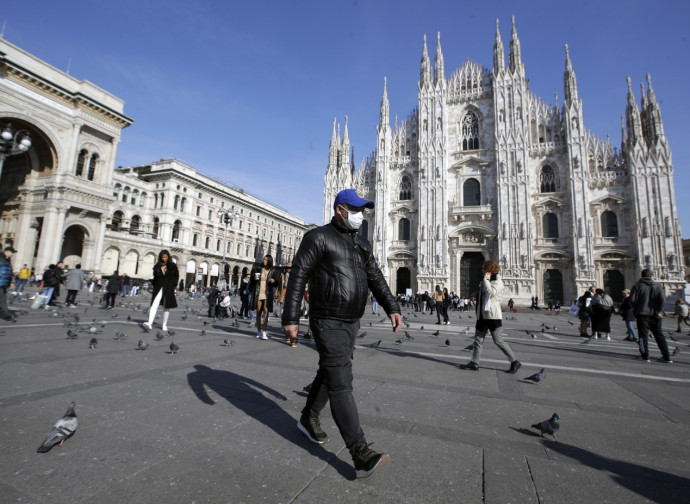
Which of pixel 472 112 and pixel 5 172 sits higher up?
pixel 472 112

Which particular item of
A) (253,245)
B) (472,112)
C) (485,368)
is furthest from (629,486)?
(253,245)

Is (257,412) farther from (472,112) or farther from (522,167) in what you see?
(472,112)

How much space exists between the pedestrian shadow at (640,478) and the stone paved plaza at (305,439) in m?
0.01

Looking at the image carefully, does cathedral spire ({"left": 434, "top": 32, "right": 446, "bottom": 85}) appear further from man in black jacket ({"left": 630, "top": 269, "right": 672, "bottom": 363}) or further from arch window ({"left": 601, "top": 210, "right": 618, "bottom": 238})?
man in black jacket ({"left": 630, "top": 269, "right": 672, "bottom": 363})

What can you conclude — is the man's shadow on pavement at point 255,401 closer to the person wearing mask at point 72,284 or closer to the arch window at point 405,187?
the person wearing mask at point 72,284

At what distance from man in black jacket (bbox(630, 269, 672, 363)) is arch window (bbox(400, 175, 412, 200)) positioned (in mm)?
26608

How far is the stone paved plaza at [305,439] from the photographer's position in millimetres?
1766

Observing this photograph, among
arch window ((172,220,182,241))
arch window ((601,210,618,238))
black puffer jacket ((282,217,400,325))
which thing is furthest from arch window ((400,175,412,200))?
black puffer jacket ((282,217,400,325))

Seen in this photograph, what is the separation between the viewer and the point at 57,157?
2691 centimetres

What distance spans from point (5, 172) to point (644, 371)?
43.0 meters

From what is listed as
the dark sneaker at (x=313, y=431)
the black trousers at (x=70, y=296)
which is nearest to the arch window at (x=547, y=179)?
the black trousers at (x=70, y=296)

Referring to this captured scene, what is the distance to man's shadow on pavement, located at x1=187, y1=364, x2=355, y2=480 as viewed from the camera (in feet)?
7.14

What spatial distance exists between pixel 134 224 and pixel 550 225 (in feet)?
136

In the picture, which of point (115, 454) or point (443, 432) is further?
point (443, 432)
